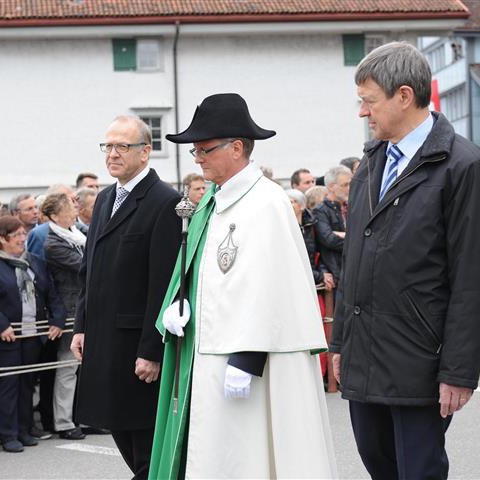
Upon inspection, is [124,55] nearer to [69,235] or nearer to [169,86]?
[169,86]

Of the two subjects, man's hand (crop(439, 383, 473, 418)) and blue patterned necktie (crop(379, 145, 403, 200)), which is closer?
man's hand (crop(439, 383, 473, 418))

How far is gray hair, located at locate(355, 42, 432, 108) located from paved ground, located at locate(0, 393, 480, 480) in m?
3.35

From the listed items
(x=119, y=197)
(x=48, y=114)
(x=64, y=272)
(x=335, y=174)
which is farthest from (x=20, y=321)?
(x=48, y=114)

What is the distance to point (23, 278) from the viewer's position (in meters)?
8.29

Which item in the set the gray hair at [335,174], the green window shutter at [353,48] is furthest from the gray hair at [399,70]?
the green window shutter at [353,48]

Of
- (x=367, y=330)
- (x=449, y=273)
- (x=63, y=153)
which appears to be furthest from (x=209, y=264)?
(x=63, y=153)

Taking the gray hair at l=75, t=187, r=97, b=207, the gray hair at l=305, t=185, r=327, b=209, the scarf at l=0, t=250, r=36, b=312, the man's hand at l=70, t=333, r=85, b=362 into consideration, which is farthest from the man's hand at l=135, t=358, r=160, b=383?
the gray hair at l=305, t=185, r=327, b=209

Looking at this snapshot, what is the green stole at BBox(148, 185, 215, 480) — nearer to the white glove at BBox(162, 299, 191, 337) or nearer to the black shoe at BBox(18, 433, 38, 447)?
the white glove at BBox(162, 299, 191, 337)


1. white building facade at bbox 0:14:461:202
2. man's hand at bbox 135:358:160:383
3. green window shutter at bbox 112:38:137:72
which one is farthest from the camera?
green window shutter at bbox 112:38:137:72

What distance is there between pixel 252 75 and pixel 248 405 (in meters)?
29.5

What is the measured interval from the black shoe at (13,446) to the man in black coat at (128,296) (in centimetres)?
257

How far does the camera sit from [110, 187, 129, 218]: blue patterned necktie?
5.67 meters

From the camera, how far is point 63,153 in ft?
107

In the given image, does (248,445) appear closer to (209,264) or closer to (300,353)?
(300,353)
